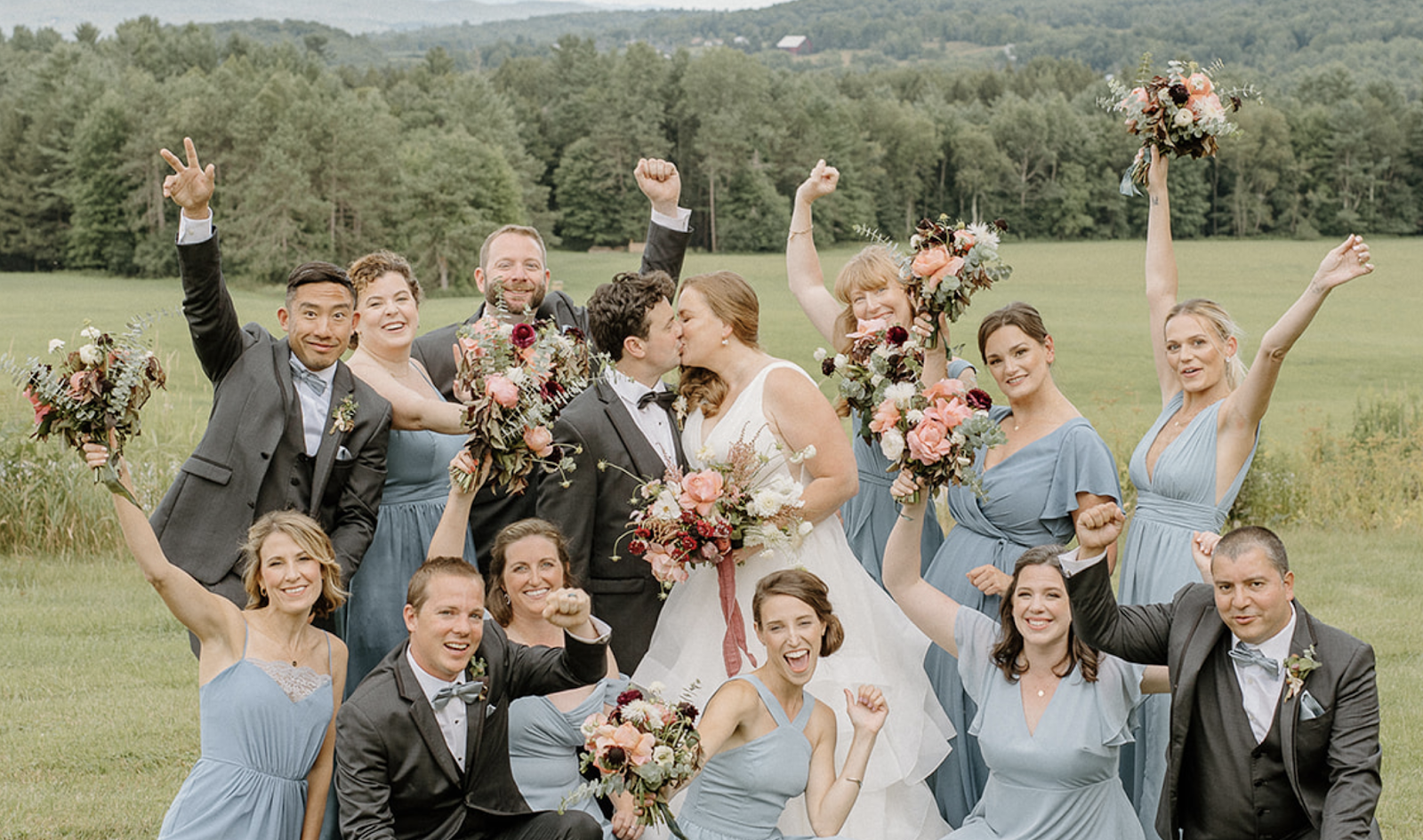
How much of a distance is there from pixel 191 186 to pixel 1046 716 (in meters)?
4.14

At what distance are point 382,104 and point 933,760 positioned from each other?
63931mm

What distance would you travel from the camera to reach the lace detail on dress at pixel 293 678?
17.8 ft

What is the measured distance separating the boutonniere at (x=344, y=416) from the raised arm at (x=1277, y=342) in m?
3.84

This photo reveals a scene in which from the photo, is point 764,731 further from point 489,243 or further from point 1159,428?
point 489,243

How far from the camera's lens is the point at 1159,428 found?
6586mm

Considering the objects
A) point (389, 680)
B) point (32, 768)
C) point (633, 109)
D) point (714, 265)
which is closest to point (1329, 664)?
point (389, 680)

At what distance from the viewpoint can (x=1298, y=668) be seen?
4.88 metres

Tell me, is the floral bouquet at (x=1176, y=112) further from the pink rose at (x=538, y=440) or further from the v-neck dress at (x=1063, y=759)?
the pink rose at (x=538, y=440)

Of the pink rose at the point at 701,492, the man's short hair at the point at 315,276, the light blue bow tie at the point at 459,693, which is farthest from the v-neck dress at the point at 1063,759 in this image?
the man's short hair at the point at 315,276

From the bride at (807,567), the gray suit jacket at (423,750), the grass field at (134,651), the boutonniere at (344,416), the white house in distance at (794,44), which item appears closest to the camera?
the gray suit jacket at (423,750)

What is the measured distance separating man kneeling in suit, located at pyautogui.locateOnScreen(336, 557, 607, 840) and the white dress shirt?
123cm

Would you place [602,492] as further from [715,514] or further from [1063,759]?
[1063,759]

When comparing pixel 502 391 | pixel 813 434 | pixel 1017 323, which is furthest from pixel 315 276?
pixel 1017 323

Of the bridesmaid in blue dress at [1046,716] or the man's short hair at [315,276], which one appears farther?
the man's short hair at [315,276]
